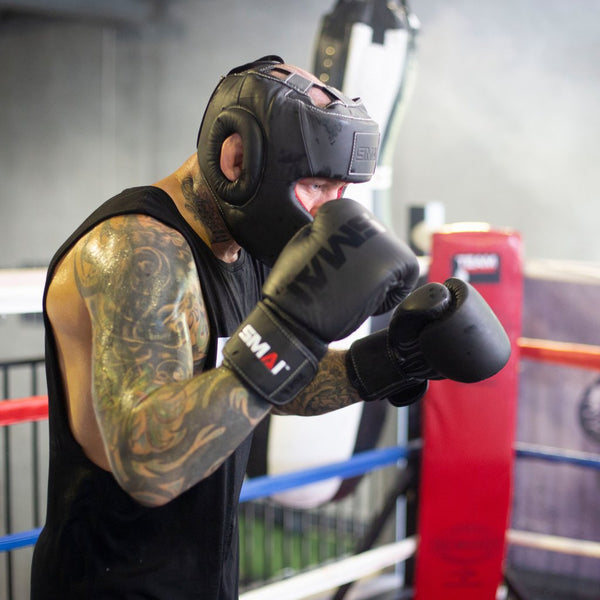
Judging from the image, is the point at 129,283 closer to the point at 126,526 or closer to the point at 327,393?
the point at 126,526

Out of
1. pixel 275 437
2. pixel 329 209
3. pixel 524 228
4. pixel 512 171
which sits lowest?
pixel 275 437

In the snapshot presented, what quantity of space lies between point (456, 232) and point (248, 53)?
3301 mm

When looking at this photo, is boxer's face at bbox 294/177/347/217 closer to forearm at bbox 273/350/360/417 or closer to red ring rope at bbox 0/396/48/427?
forearm at bbox 273/350/360/417

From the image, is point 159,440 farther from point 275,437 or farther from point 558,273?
point 558,273

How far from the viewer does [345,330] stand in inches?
32.9

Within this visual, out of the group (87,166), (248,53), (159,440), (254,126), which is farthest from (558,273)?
(87,166)

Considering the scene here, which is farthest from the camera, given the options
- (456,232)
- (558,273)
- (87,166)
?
(87,166)

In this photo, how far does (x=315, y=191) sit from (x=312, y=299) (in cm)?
23

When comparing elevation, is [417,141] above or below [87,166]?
above

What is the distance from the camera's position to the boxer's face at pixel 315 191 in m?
0.98

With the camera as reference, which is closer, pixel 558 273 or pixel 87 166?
pixel 558 273

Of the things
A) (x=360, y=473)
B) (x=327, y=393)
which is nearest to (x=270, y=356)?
(x=327, y=393)

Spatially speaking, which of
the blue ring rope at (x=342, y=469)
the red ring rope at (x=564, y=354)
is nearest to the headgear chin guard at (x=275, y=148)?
the blue ring rope at (x=342, y=469)

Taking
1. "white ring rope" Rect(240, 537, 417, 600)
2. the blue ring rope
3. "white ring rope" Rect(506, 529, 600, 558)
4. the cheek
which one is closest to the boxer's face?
the cheek
